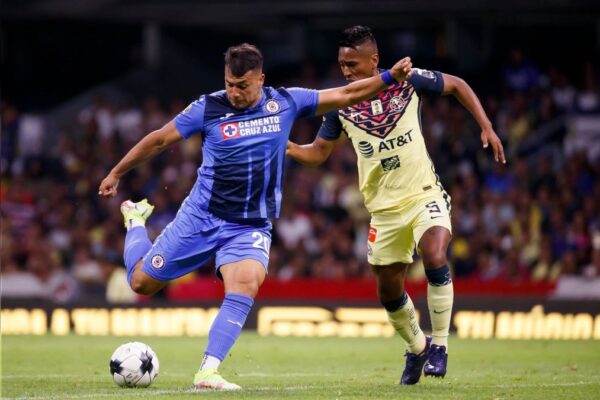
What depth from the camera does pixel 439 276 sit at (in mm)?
9070

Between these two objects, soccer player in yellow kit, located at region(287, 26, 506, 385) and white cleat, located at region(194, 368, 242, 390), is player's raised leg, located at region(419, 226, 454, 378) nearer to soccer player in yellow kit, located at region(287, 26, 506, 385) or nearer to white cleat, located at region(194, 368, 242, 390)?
soccer player in yellow kit, located at region(287, 26, 506, 385)

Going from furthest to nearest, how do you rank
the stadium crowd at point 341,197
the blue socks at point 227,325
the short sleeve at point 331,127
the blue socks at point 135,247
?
the stadium crowd at point 341,197
the short sleeve at point 331,127
the blue socks at point 135,247
the blue socks at point 227,325

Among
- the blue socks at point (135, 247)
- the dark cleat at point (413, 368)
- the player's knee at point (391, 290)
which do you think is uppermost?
the blue socks at point (135, 247)

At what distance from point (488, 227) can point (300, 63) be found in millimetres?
8397

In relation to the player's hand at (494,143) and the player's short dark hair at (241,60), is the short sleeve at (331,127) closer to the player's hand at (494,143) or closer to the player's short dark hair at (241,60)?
the player's hand at (494,143)

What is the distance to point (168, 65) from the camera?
30.1 meters

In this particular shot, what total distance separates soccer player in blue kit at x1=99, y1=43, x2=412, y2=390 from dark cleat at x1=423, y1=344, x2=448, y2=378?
1595 millimetres

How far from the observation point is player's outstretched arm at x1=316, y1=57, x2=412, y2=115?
8250 millimetres

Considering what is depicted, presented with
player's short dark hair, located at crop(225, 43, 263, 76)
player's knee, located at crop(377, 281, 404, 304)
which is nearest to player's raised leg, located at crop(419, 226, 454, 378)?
player's knee, located at crop(377, 281, 404, 304)

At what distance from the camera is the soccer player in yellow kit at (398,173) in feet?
30.5

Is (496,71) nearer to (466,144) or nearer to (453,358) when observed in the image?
(466,144)

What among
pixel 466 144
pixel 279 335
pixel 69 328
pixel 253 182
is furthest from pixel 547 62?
pixel 253 182

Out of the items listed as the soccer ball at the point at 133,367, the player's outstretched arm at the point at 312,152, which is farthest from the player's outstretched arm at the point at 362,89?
the soccer ball at the point at 133,367

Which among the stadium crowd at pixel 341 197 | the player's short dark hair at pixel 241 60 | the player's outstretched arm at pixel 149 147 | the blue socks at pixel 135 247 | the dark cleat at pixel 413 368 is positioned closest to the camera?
the player's short dark hair at pixel 241 60
